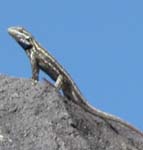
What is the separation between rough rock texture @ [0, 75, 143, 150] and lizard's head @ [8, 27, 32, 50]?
318 cm

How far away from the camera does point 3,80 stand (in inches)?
541

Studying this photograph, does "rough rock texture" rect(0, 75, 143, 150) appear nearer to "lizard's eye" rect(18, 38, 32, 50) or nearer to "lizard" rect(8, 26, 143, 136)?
"lizard" rect(8, 26, 143, 136)

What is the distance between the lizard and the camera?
1602 centimetres

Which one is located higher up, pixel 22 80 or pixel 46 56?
pixel 46 56

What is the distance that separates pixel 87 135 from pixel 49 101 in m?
0.88

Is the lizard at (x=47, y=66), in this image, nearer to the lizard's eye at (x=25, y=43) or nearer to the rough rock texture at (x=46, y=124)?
the lizard's eye at (x=25, y=43)

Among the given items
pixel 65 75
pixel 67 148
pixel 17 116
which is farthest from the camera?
pixel 65 75

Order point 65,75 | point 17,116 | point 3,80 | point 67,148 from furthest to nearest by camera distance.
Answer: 1. point 65,75
2. point 3,80
3. point 17,116
4. point 67,148

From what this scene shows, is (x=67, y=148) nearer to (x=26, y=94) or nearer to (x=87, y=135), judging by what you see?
(x=87, y=135)

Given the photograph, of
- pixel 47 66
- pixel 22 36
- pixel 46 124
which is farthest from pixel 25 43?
pixel 46 124

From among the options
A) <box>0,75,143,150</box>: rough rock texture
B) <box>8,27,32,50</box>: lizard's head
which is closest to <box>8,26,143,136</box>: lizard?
<box>8,27,32,50</box>: lizard's head

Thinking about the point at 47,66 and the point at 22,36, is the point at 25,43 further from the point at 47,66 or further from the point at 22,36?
the point at 47,66

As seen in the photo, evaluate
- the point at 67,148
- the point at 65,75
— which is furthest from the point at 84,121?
the point at 65,75

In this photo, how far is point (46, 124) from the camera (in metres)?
12.4
